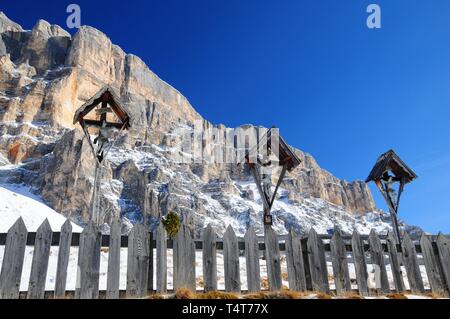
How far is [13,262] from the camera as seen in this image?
20.5 ft

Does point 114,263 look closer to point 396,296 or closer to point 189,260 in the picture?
point 189,260

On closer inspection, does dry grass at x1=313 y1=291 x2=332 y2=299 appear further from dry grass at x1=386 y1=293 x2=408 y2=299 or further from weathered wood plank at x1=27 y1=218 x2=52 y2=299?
weathered wood plank at x1=27 y1=218 x2=52 y2=299

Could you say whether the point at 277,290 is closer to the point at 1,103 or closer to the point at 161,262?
the point at 161,262

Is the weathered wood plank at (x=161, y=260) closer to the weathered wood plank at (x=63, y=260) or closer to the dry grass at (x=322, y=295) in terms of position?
the weathered wood plank at (x=63, y=260)

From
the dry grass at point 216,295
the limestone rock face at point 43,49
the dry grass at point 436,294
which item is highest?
the limestone rock face at point 43,49

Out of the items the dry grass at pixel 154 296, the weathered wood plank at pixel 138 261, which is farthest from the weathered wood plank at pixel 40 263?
the dry grass at pixel 154 296

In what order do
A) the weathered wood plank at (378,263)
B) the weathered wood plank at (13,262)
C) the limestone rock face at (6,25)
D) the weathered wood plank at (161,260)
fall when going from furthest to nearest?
the limestone rock face at (6,25) < the weathered wood plank at (378,263) < the weathered wood plank at (161,260) < the weathered wood plank at (13,262)

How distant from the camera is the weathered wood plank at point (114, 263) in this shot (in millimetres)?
6398

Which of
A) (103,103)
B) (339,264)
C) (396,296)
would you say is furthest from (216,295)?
(103,103)

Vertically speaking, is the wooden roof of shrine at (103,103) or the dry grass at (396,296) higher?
the wooden roof of shrine at (103,103)

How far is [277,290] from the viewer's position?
7023 millimetres

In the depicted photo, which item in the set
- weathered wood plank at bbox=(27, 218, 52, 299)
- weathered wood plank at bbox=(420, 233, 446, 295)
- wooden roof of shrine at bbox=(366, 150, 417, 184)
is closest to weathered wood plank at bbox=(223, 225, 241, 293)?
weathered wood plank at bbox=(27, 218, 52, 299)

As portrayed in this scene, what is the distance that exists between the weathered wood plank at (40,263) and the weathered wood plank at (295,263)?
4.38m
